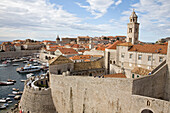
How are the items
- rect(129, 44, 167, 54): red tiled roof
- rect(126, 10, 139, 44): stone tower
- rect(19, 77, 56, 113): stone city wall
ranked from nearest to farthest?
rect(19, 77, 56, 113): stone city wall → rect(129, 44, 167, 54): red tiled roof → rect(126, 10, 139, 44): stone tower

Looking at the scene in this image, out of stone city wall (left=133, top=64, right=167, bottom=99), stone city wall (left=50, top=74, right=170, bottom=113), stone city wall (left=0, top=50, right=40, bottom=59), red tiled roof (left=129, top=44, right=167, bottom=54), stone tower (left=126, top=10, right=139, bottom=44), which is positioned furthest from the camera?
stone city wall (left=0, top=50, right=40, bottom=59)

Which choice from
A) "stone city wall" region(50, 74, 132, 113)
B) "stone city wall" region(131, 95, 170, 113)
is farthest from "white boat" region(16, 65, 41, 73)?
"stone city wall" region(131, 95, 170, 113)

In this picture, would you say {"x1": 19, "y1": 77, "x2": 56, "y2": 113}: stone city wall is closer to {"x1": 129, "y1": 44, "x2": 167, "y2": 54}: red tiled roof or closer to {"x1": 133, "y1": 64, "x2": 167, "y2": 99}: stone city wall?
{"x1": 133, "y1": 64, "x2": 167, "y2": 99}: stone city wall

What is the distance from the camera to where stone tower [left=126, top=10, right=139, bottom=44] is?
3381cm

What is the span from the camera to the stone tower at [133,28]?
33.8 m

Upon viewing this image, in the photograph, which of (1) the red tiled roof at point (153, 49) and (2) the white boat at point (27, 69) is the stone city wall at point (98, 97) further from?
(2) the white boat at point (27, 69)

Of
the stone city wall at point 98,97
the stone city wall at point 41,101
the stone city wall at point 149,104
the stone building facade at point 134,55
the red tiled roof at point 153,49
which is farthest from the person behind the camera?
the stone building facade at point 134,55

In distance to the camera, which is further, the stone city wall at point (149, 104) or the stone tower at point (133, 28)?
the stone tower at point (133, 28)

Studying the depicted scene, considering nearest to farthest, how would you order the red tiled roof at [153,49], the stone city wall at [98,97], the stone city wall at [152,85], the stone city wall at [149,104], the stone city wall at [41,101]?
the stone city wall at [149,104]
the stone city wall at [98,97]
the stone city wall at [152,85]
the stone city wall at [41,101]
the red tiled roof at [153,49]

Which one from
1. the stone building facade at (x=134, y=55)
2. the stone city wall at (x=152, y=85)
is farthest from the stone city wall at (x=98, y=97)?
the stone building facade at (x=134, y=55)

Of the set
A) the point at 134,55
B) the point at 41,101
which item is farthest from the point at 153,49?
the point at 41,101

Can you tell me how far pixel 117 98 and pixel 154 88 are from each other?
4.79m

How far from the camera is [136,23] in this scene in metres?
33.9

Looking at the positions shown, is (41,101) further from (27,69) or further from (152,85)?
(27,69)
